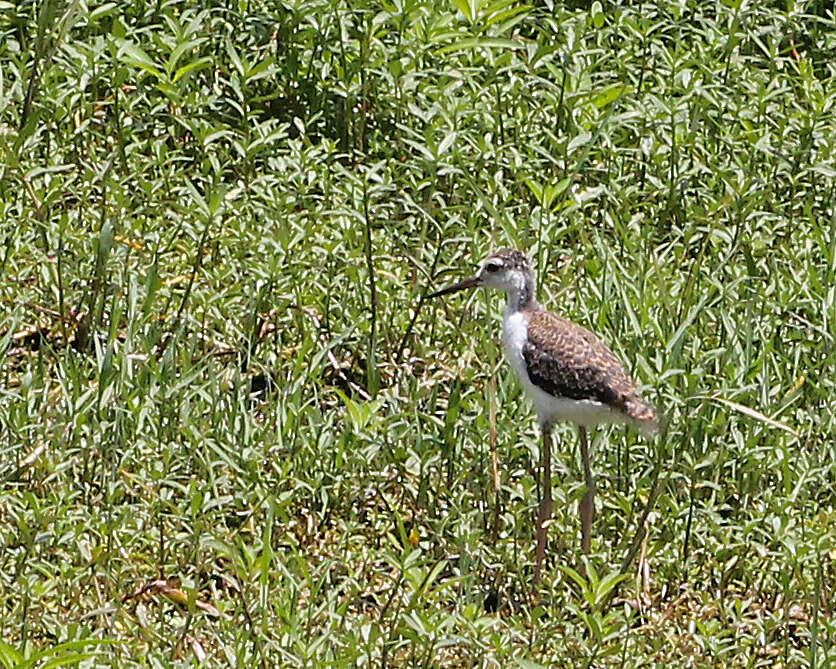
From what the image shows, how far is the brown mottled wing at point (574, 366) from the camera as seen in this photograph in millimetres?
6965

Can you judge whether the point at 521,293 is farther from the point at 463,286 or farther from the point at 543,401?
the point at 543,401

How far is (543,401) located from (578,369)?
19cm

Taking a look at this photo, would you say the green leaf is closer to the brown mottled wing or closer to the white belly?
the white belly

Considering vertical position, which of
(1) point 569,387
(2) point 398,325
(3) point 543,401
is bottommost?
(2) point 398,325

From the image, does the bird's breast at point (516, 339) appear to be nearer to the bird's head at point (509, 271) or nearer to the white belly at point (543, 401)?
the white belly at point (543, 401)

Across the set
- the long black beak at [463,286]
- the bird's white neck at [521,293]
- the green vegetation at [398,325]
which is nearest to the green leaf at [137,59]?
the green vegetation at [398,325]

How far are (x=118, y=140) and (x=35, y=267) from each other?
35.6 inches

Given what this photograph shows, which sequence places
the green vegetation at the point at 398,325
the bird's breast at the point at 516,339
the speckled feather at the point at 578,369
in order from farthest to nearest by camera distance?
the bird's breast at the point at 516,339
the speckled feather at the point at 578,369
the green vegetation at the point at 398,325

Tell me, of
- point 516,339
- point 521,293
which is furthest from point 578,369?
point 521,293

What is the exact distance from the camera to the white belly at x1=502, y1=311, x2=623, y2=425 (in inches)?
275

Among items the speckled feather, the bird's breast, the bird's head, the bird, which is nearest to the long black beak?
the bird's head

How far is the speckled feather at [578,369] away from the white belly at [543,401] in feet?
0.07

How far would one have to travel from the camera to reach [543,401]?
7.11 metres

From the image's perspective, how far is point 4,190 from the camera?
879 centimetres
